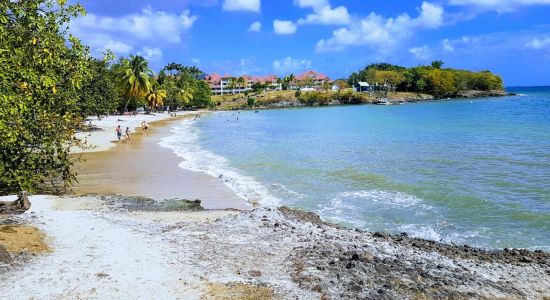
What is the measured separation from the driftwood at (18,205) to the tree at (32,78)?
88cm

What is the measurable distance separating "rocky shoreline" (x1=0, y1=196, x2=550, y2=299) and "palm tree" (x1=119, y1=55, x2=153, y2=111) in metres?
70.1

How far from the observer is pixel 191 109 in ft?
435

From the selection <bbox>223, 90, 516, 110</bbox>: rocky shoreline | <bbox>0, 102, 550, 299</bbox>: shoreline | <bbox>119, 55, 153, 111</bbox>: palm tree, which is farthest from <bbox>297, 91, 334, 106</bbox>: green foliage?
<bbox>0, 102, 550, 299</bbox>: shoreline

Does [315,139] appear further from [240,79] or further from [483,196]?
[240,79]

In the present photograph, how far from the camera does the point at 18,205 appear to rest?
1425cm

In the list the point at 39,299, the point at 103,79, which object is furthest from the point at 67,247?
the point at 103,79

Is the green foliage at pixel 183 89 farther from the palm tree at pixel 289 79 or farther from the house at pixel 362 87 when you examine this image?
the house at pixel 362 87

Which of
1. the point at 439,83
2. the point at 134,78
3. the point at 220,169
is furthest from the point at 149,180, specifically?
the point at 439,83

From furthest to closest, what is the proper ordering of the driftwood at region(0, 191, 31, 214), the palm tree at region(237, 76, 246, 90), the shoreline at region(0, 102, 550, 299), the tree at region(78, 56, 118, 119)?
the palm tree at region(237, 76, 246, 90)
the tree at region(78, 56, 118, 119)
the driftwood at region(0, 191, 31, 214)
the shoreline at region(0, 102, 550, 299)

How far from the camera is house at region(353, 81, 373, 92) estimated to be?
17484 cm

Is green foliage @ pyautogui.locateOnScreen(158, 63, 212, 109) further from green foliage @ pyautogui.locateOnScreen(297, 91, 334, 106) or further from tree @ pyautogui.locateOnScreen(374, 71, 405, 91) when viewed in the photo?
tree @ pyautogui.locateOnScreen(374, 71, 405, 91)

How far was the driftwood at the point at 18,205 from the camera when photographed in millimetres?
13909

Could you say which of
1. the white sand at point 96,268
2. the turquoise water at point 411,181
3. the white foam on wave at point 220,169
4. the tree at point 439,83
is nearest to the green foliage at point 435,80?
the tree at point 439,83

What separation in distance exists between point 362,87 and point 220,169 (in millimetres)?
157024
